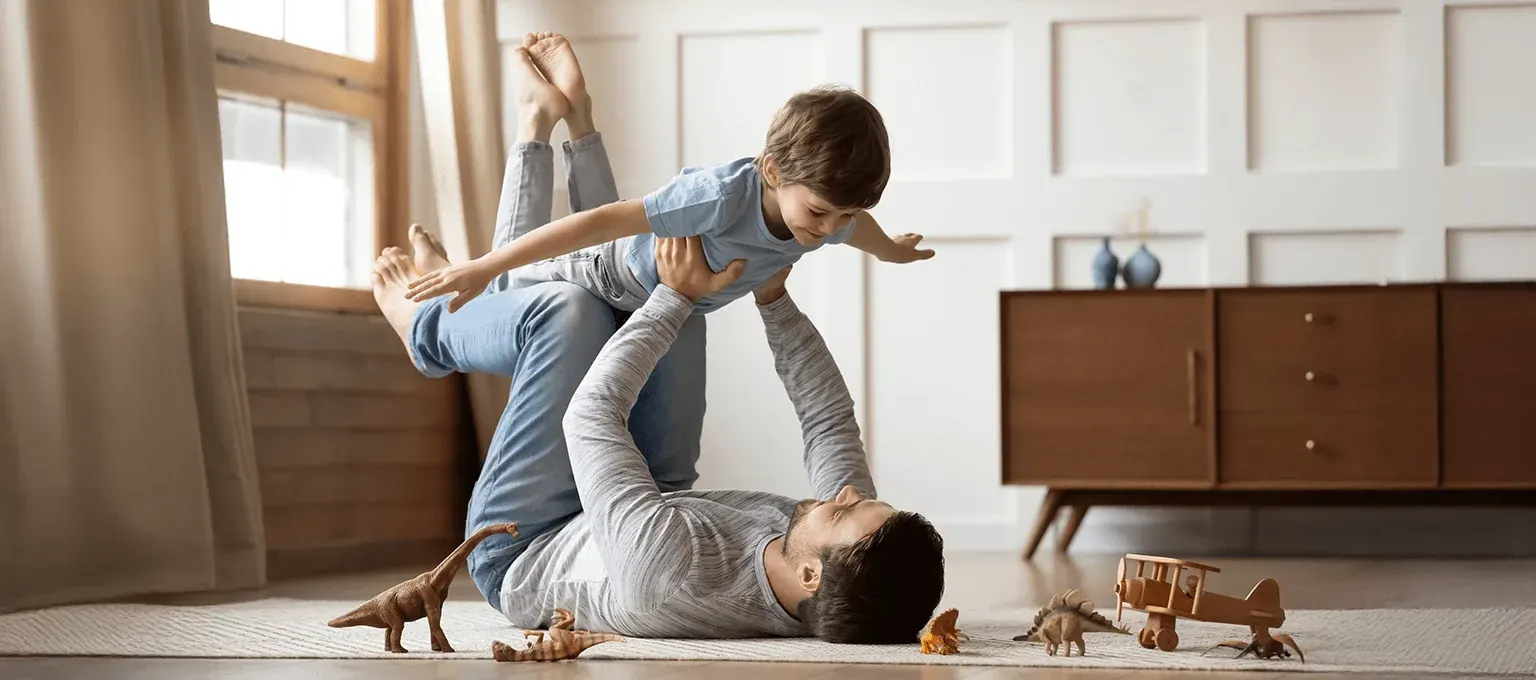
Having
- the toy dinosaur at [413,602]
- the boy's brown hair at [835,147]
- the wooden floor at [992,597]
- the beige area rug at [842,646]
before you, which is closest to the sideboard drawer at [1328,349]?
the wooden floor at [992,597]

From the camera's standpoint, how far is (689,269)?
214 centimetres

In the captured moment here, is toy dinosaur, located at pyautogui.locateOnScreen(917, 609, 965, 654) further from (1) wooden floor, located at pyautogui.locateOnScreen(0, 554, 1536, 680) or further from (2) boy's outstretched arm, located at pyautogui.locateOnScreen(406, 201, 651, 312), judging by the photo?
(2) boy's outstretched arm, located at pyautogui.locateOnScreen(406, 201, 651, 312)

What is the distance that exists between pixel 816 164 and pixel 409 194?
8.10 ft

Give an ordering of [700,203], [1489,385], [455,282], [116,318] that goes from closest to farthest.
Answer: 1. [455,282]
2. [700,203]
3. [116,318]
4. [1489,385]

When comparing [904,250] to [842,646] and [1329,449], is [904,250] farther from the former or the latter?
[1329,449]

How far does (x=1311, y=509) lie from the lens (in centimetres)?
416

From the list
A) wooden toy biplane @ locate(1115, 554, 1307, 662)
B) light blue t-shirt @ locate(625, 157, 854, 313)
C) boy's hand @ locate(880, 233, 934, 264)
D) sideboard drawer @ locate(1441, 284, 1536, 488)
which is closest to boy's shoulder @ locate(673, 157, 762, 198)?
light blue t-shirt @ locate(625, 157, 854, 313)

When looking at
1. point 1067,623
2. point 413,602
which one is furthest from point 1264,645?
point 413,602

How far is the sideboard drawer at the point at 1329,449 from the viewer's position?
12.1 ft

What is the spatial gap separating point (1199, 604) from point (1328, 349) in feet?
6.91

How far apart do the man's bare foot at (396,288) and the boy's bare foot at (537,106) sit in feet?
0.97

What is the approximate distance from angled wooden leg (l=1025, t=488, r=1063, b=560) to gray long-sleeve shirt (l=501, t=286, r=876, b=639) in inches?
67.2

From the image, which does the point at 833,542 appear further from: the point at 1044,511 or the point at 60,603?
the point at 1044,511

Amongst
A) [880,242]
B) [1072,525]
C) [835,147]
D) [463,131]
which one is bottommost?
[1072,525]
